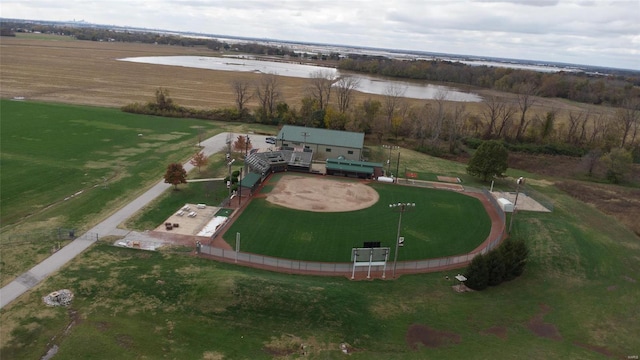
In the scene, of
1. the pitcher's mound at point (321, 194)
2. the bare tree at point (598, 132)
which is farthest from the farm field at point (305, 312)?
the bare tree at point (598, 132)

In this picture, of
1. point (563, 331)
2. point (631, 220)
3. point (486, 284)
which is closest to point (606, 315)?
point (563, 331)

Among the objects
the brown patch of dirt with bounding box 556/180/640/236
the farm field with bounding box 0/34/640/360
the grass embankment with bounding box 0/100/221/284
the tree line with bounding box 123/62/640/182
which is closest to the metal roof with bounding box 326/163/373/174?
the grass embankment with bounding box 0/100/221/284

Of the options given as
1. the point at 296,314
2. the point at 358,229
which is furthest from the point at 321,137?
the point at 296,314

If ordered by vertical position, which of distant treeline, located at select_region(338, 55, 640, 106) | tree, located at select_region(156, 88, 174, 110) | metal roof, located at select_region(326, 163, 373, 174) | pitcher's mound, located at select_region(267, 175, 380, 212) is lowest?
pitcher's mound, located at select_region(267, 175, 380, 212)

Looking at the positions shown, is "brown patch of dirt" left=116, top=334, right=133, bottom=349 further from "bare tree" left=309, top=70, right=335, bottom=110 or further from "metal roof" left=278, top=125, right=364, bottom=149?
"bare tree" left=309, top=70, right=335, bottom=110

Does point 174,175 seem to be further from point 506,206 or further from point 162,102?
point 162,102

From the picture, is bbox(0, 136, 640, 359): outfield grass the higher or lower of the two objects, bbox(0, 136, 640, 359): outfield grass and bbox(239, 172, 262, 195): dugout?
the lower

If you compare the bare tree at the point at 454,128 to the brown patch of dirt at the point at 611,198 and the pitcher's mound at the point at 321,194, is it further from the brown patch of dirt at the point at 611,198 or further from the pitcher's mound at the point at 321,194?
the pitcher's mound at the point at 321,194
